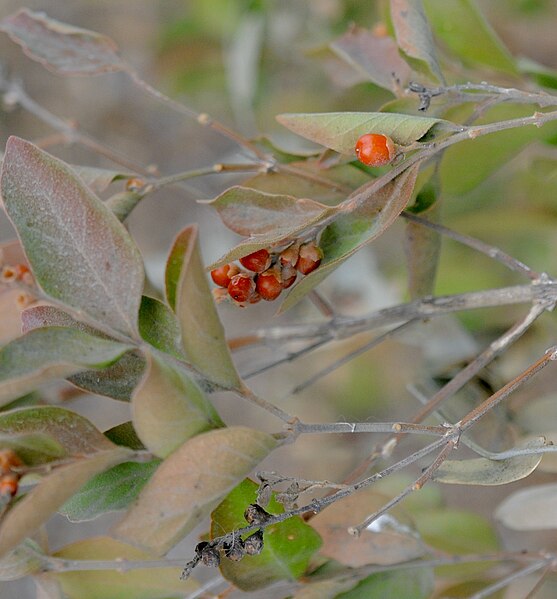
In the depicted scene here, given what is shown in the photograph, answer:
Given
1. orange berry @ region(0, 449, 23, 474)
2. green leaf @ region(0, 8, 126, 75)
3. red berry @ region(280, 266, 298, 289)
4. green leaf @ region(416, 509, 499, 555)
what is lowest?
green leaf @ region(416, 509, 499, 555)

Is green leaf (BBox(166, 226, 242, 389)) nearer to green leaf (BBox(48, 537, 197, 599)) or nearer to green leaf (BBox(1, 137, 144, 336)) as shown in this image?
green leaf (BBox(1, 137, 144, 336))

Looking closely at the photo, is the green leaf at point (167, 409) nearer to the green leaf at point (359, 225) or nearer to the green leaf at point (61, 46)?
the green leaf at point (359, 225)

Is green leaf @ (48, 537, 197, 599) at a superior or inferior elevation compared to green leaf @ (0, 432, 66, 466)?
inferior

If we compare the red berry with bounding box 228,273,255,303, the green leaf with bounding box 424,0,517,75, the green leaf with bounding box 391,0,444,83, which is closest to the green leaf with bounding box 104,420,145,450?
the red berry with bounding box 228,273,255,303

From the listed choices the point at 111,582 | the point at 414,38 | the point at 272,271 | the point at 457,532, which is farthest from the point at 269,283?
the point at 457,532

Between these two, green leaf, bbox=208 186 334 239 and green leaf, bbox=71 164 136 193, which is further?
green leaf, bbox=71 164 136 193

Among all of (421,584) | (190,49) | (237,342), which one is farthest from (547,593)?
(190,49)

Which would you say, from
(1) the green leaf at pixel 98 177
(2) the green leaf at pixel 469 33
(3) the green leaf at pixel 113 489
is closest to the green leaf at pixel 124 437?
(3) the green leaf at pixel 113 489
